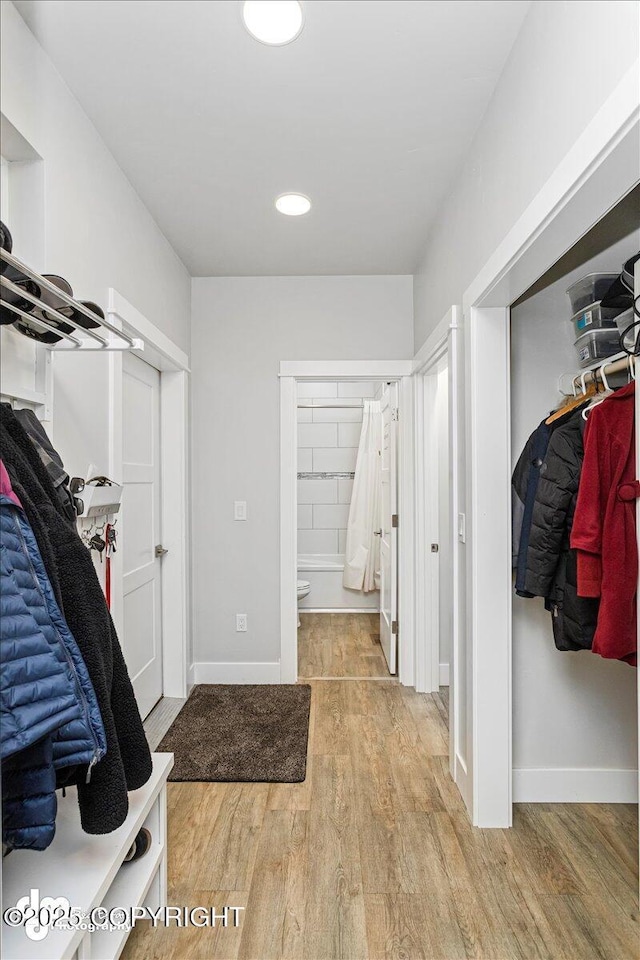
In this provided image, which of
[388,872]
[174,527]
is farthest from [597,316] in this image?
[174,527]

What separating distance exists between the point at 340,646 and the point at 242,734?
166 centimetres

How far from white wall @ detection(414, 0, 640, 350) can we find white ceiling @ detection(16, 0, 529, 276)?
106 millimetres

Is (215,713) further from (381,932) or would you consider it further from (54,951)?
(54,951)

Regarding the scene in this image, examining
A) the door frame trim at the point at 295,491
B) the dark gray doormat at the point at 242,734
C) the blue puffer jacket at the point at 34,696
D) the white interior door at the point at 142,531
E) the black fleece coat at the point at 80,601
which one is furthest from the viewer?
the door frame trim at the point at 295,491

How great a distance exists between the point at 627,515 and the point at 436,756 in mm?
1611

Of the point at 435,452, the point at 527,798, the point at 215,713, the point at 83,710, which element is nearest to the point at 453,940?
the point at 527,798

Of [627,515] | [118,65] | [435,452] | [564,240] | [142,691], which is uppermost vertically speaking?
[118,65]

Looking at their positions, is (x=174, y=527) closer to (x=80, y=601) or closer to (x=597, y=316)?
(x=80, y=601)

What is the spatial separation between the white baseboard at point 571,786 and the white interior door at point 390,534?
4.80ft

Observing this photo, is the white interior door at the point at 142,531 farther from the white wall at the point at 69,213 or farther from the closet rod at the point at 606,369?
the closet rod at the point at 606,369

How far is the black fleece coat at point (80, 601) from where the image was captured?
1272mm

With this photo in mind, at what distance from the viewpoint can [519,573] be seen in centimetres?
203

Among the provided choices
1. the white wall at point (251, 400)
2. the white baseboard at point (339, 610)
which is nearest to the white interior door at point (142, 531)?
the white wall at point (251, 400)

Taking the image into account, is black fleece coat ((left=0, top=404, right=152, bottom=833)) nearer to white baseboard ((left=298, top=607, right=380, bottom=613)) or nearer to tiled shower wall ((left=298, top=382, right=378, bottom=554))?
white baseboard ((left=298, top=607, right=380, bottom=613))
